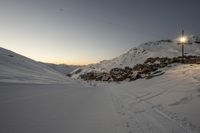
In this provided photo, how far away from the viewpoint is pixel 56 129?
24.9ft

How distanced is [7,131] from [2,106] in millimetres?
3125

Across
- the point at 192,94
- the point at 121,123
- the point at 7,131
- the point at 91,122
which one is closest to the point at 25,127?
the point at 7,131

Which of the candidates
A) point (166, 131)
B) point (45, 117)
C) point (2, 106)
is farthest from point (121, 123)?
point (2, 106)

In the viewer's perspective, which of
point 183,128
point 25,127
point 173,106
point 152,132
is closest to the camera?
point 25,127

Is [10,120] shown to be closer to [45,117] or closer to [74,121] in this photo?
[45,117]

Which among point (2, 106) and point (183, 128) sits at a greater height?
point (2, 106)

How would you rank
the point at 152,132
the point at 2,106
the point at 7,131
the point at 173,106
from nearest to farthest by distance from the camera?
1. the point at 7,131
2. the point at 152,132
3. the point at 2,106
4. the point at 173,106

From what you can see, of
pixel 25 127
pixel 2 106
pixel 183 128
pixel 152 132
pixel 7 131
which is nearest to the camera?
pixel 7 131

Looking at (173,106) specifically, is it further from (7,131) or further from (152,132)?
(7,131)

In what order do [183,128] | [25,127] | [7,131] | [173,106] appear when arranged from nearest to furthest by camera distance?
1. [7,131]
2. [25,127]
3. [183,128]
4. [173,106]

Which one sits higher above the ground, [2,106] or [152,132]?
[2,106]

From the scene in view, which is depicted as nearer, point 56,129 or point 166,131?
point 56,129

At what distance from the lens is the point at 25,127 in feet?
23.9

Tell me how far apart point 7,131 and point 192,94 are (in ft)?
44.5
